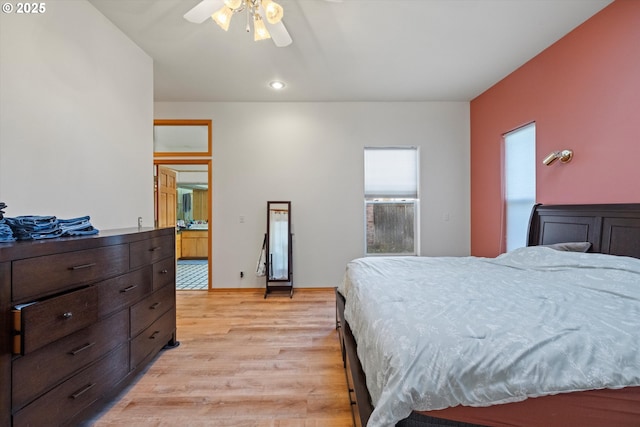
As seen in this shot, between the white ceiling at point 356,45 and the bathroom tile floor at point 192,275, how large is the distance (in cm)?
290

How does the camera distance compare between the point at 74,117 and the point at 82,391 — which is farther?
the point at 74,117

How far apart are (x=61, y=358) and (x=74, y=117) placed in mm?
1640

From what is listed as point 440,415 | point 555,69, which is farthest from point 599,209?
point 440,415

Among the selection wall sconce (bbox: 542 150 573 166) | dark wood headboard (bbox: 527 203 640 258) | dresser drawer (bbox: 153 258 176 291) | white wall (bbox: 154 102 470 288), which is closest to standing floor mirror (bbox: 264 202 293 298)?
white wall (bbox: 154 102 470 288)

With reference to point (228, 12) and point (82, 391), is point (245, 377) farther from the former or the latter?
point (228, 12)

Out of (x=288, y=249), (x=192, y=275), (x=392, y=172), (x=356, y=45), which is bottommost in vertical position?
(x=192, y=275)

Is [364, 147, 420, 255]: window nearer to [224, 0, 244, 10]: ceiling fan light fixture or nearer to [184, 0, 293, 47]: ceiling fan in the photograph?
[184, 0, 293, 47]: ceiling fan

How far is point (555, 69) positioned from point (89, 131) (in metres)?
4.18

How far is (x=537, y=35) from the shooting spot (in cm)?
240

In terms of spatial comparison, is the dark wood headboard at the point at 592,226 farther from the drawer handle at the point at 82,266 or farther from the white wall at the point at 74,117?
the white wall at the point at 74,117

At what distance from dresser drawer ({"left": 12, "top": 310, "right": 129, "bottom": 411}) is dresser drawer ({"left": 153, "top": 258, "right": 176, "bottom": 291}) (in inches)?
16.1

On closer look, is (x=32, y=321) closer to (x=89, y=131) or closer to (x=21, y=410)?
(x=21, y=410)

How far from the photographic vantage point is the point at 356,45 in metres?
2.51

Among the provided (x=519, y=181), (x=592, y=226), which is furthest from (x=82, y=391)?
(x=519, y=181)
